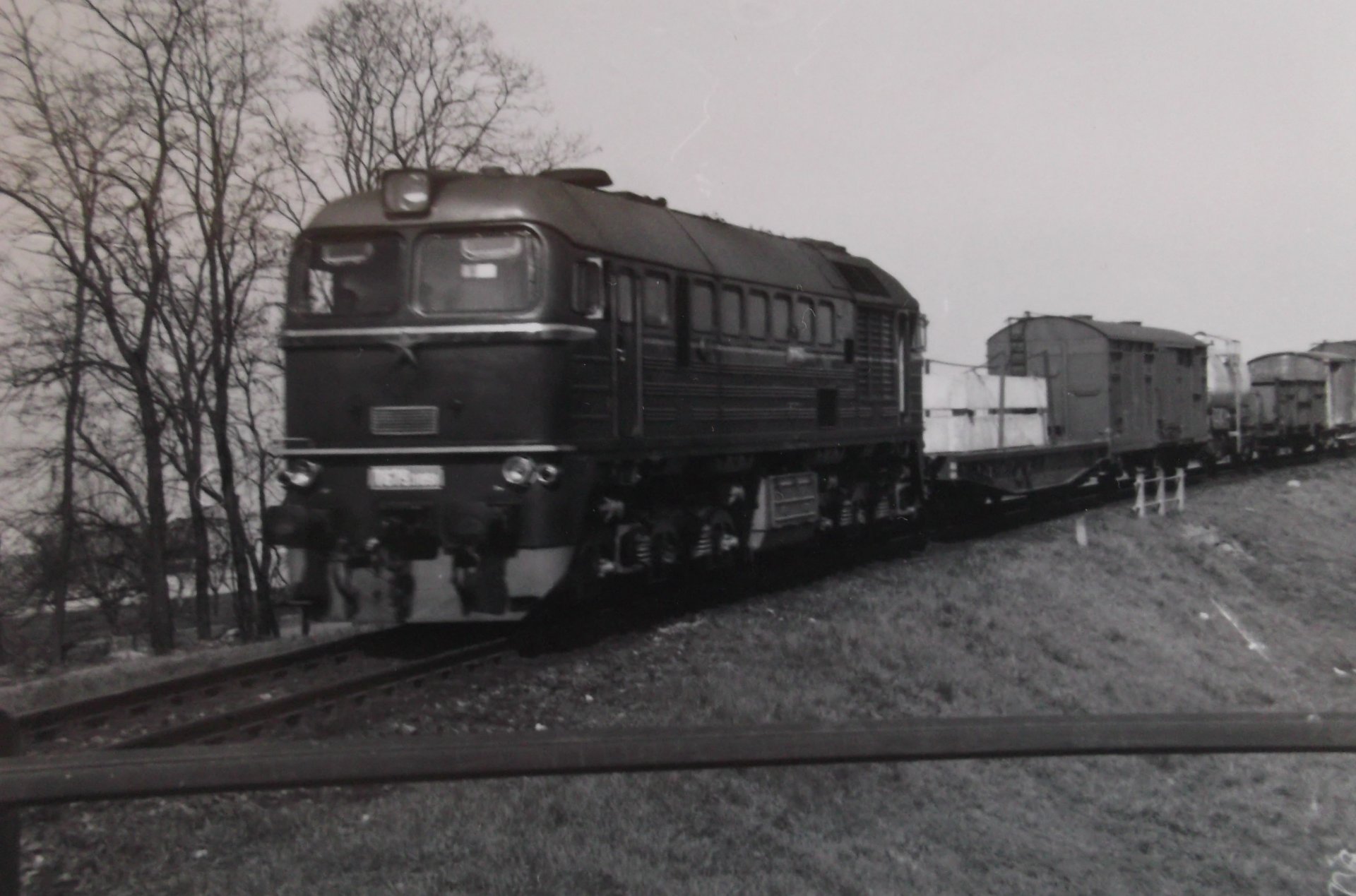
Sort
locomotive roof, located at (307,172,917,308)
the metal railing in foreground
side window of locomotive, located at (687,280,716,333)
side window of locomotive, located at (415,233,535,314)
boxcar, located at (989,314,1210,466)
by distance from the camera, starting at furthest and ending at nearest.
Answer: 1. boxcar, located at (989,314,1210,466)
2. side window of locomotive, located at (687,280,716,333)
3. locomotive roof, located at (307,172,917,308)
4. side window of locomotive, located at (415,233,535,314)
5. the metal railing in foreground

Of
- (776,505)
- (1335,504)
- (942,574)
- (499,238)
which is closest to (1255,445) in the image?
(1335,504)

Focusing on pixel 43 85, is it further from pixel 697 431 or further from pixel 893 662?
pixel 893 662

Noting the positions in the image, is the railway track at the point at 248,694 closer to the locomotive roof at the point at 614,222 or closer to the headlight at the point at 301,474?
the headlight at the point at 301,474

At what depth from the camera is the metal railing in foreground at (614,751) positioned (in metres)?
2.61

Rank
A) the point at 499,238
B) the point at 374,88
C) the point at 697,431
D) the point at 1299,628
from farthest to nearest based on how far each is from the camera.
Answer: the point at 374,88 → the point at 1299,628 → the point at 697,431 → the point at 499,238

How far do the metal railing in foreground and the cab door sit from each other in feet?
24.1

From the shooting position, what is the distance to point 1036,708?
10992 mm

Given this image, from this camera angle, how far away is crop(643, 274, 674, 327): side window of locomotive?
34.9 ft

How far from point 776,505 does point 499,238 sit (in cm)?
463

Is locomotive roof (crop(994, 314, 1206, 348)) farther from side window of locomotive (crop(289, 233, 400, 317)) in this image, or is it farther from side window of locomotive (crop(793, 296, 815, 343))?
side window of locomotive (crop(289, 233, 400, 317))

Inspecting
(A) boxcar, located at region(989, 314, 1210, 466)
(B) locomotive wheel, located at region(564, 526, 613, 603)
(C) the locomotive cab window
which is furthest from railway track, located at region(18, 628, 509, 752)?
(A) boxcar, located at region(989, 314, 1210, 466)

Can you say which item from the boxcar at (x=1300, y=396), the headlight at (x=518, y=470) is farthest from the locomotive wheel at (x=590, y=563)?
the boxcar at (x=1300, y=396)

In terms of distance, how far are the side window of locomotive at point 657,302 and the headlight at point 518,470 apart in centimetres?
202

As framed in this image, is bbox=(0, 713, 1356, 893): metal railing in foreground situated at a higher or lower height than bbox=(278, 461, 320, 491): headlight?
lower
